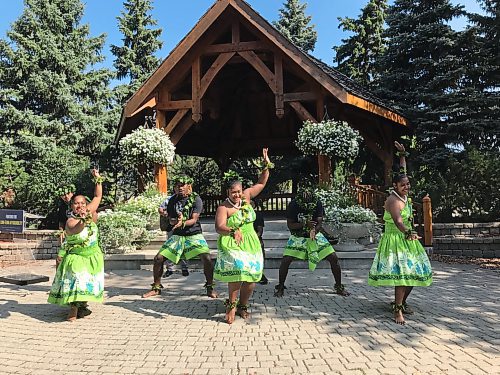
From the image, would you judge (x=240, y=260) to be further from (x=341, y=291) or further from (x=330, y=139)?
(x=330, y=139)

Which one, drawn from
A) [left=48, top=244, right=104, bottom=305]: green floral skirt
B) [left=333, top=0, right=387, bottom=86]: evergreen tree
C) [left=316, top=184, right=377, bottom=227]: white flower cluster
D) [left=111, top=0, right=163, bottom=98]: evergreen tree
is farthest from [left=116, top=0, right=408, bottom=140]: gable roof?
[left=111, top=0, right=163, bottom=98]: evergreen tree

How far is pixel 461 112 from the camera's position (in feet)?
40.4

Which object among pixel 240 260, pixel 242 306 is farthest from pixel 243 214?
pixel 242 306

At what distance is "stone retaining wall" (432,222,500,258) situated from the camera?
31.4 ft

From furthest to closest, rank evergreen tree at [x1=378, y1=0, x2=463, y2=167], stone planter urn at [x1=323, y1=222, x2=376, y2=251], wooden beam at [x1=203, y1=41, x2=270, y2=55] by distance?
1. evergreen tree at [x1=378, y1=0, x2=463, y2=167]
2. wooden beam at [x1=203, y1=41, x2=270, y2=55]
3. stone planter urn at [x1=323, y1=222, x2=376, y2=251]

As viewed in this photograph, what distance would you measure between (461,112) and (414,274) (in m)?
9.30

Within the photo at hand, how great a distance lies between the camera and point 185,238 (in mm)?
6043

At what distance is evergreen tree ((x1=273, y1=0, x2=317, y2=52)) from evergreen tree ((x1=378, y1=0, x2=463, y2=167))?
12168 mm

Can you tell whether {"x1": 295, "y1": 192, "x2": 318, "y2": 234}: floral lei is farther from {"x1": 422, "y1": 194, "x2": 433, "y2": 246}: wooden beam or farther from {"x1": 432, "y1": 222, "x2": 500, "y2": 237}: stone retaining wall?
{"x1": 432, "y1": 222, "x2": 500, "y2": 237}: stone retaining wall

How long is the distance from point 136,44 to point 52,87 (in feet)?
20.8

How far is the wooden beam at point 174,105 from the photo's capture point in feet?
36.5

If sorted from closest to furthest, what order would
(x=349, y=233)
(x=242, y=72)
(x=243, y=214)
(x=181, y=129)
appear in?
(x=243, y=214), (x=349, y=233), (x=181, y=129), (x=242, y=72)

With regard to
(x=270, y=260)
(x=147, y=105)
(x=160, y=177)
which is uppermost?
(x=147, y=105)

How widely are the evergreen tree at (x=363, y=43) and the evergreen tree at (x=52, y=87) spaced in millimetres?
12045
